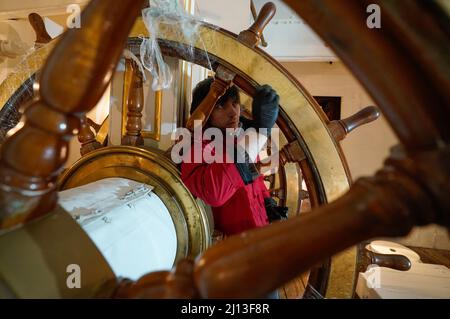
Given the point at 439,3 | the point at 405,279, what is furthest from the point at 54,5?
the point at 405,279

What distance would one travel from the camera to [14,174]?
0.23 metres

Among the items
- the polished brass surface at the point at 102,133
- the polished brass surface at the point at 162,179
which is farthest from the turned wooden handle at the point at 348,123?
the polished brass surface at the point at 102,133

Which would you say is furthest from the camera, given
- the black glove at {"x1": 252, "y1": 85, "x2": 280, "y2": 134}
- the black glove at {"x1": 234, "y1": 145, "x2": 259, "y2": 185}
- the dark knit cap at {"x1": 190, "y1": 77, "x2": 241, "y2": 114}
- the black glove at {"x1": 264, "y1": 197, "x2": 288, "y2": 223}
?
the black glove at {"x1": 264, "y1": 197, "x2": 288, "y2": 223}

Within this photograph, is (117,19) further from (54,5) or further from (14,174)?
(54,5)

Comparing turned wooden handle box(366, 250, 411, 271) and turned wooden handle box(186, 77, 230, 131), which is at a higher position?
turned wooden handle box(186, 77, 230, 131)

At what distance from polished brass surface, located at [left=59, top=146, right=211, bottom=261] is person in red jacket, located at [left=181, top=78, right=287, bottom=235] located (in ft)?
0.11

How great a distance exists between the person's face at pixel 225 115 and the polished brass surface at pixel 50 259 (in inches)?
22.8

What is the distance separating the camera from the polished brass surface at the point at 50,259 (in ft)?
0.73

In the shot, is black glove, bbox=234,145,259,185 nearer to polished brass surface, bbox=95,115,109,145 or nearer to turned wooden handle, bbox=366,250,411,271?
turned wooden handle, bbox=366,250,411,271

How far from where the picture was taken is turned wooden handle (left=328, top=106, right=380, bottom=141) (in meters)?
0.59

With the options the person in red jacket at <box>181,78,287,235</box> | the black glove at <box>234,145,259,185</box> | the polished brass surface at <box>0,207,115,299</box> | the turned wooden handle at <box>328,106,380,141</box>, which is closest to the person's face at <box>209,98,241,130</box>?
A: the person in red jacket at <box>181,78,287,235</box>

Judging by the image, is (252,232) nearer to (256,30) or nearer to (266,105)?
(266,105)

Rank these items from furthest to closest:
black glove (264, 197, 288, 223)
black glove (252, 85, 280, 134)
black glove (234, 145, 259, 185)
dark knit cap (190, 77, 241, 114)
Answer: black glove (264, 197, 288, 223) → dark knit cap (190, 77, 241, 114) → black glove (234, 145, 259, 185) → black glove (252, 85, 280, 134)

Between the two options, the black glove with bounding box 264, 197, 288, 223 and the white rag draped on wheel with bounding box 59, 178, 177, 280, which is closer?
the white rag draped on wheel with bounding box 59, 178, 177, 280
